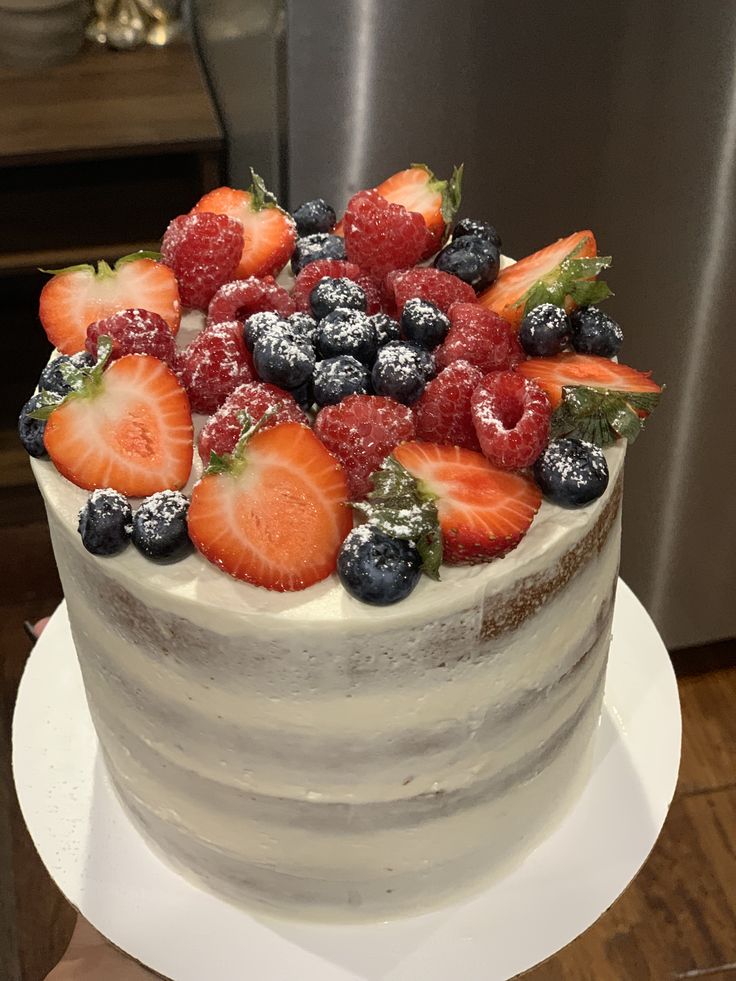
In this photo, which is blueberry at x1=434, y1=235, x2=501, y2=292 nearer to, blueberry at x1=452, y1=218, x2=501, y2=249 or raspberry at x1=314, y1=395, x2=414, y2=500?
blueberry at x1=452, y1=218, x2=501, y2=249

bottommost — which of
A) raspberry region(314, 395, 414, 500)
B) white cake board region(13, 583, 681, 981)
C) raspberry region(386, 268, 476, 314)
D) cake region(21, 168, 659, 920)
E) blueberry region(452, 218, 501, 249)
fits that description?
white cake board region(13, 583, 681, 981)

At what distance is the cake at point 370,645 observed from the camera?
1.02 meters

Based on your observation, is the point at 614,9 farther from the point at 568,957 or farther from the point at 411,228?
the point at 568,957

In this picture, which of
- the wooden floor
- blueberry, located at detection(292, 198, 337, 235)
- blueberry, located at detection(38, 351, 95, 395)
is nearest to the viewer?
blueberry, located at detection(38, 351, 95, 395)

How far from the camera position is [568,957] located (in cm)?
203

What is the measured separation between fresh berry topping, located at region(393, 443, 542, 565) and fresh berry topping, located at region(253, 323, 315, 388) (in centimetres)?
14

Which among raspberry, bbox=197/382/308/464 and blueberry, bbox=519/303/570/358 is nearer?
raspberry, bbox=197/382/308/464

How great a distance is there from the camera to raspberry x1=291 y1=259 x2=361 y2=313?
4.30 ft

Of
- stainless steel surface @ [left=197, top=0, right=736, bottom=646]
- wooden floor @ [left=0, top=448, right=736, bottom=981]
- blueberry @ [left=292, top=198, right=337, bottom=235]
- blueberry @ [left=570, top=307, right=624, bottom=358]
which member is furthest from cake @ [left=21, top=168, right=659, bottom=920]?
wooden floor @ [left=0, top=448, right=736, bottom=981]

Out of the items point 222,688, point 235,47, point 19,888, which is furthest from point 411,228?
point 19,888

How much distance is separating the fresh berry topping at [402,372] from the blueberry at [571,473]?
0.15m

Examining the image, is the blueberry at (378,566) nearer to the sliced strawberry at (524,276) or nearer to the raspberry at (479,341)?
the raspberry at (479,341)

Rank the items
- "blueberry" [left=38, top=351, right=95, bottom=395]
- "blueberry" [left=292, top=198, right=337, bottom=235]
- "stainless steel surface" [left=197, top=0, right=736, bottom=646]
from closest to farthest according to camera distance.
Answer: "blueberry" [left=38, top=351, right=95, bottom=395]
"blueberry" [left=292, top=198, right=337, bottom=235]
"stainless steel surface" [left=197, top=0, right=736, bottom=646]

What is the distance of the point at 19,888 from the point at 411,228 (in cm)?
156
